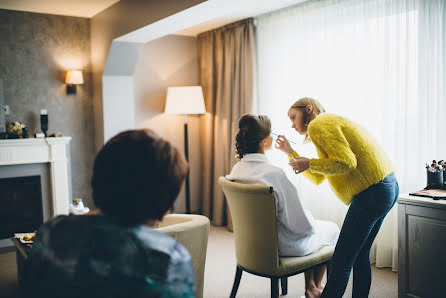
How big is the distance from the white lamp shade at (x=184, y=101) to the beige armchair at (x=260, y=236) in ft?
8.07

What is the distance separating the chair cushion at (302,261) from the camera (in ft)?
7.75

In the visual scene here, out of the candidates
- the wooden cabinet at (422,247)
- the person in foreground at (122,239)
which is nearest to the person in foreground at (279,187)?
the wooden cabinet at (422,247)

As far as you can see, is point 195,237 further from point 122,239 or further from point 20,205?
point 20,205

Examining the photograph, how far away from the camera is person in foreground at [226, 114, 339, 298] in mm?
2410

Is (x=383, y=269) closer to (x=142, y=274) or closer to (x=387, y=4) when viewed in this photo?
(x=387, y=4)

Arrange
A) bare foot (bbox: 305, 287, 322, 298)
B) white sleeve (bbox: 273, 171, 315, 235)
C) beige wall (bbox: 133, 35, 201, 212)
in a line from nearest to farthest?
white sleeve (bbox: 273, 171, 315, 235) → bare foot (bbox: 305, 287, 322, 298) → beige wall (bbox: 133, 35, 201, 212)

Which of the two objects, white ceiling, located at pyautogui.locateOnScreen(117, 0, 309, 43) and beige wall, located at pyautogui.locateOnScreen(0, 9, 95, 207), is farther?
beige wall, located at pyautogui.locateOnScreen(0, 9, 95, 207)

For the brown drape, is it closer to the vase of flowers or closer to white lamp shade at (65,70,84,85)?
white lamp shade at (65,70,84,85)

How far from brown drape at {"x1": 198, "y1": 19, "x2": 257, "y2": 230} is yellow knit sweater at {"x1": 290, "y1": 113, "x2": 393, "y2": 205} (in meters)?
2.42

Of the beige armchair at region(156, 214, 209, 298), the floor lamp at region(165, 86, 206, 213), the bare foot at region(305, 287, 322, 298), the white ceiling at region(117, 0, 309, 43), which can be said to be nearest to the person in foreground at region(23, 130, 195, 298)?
the beige armchair at region(156, 214, 209, 298)

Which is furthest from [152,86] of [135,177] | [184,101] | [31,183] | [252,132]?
[135,177]

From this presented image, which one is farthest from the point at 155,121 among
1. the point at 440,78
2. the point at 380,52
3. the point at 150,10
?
the point at 440,78

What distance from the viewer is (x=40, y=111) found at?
14.9ft

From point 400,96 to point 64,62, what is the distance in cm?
337
